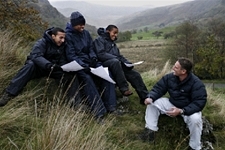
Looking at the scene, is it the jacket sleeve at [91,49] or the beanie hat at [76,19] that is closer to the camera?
the beanie hat at [76,19]

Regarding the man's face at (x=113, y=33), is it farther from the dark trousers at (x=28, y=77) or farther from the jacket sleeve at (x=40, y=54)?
the jacket sleeve at (x=40, y=54)

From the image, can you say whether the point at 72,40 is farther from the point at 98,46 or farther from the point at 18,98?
the point at 18,98


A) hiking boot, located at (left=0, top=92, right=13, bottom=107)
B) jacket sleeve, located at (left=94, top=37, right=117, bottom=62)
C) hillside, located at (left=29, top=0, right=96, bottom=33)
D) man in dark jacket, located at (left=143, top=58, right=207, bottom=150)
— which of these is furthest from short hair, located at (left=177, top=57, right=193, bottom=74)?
hillside, located at (left=29, top=0, right=96, bottom=33)

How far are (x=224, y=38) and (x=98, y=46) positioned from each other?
35.5 m

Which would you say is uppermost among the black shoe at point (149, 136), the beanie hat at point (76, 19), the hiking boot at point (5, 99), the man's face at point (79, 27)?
the beanie hat at point (76, 19)

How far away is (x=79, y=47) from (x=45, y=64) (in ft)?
3.13

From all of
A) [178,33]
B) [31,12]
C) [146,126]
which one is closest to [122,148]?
[146,126]

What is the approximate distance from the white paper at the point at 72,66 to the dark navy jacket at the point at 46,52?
0.31 meters

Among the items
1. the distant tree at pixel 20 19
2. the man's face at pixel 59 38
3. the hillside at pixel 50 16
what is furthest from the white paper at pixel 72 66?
the hillside at pixel 50 16

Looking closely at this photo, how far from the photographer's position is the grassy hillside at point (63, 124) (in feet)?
9.74

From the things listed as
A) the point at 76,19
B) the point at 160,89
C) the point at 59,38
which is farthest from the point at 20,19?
the point at 160,89

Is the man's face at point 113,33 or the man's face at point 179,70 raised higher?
the man's face at point 113,33

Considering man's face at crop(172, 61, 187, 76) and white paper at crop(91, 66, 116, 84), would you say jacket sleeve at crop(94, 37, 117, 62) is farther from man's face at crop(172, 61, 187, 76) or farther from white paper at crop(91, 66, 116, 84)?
man's face at crop(172, 61, 187, 76)

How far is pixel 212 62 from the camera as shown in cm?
3575
